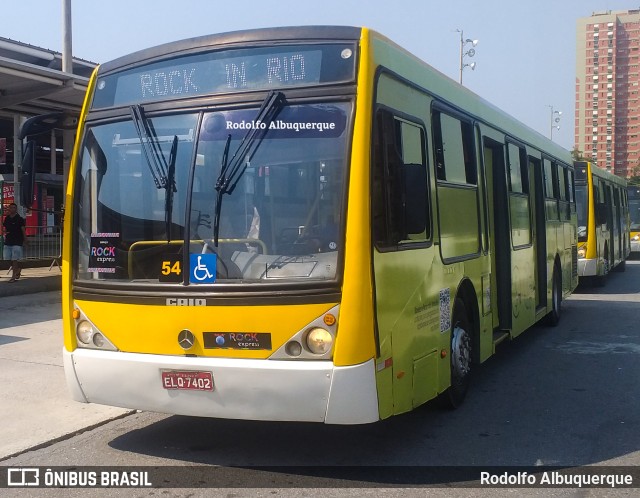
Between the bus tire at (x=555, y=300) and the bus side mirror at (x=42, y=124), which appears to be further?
the bus tire at (x=555, y=300)

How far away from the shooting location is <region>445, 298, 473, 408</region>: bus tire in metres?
6.43

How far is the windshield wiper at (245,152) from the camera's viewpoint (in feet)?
15.9

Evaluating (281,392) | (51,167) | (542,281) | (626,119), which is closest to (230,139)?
(281,392)

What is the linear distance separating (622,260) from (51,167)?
2219cm

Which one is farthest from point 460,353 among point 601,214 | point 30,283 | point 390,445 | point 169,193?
point 601,214

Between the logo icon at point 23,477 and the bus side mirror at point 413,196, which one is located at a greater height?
the bus side mirror at point 413,196

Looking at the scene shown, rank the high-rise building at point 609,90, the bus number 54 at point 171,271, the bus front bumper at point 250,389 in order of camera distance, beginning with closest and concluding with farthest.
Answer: the bus front bumper at point 250,389
the bus number 54 at point 171,271
the high-rise building at point 609,90

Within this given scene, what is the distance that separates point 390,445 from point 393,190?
1.99 meters

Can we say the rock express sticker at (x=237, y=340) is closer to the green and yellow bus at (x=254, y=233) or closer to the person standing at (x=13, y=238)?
the green and yellow bus at (x=254, y=233)

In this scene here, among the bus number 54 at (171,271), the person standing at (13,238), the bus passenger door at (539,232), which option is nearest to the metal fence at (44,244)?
the person standing at (13,238)

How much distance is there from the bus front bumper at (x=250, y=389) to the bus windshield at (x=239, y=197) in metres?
0.54

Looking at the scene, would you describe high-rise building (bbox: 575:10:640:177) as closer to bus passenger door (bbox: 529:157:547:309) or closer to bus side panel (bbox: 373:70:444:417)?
bus passenger door (bbox: 529:157:547:309)

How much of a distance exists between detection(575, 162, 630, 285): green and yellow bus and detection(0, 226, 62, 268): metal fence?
40.5ft
